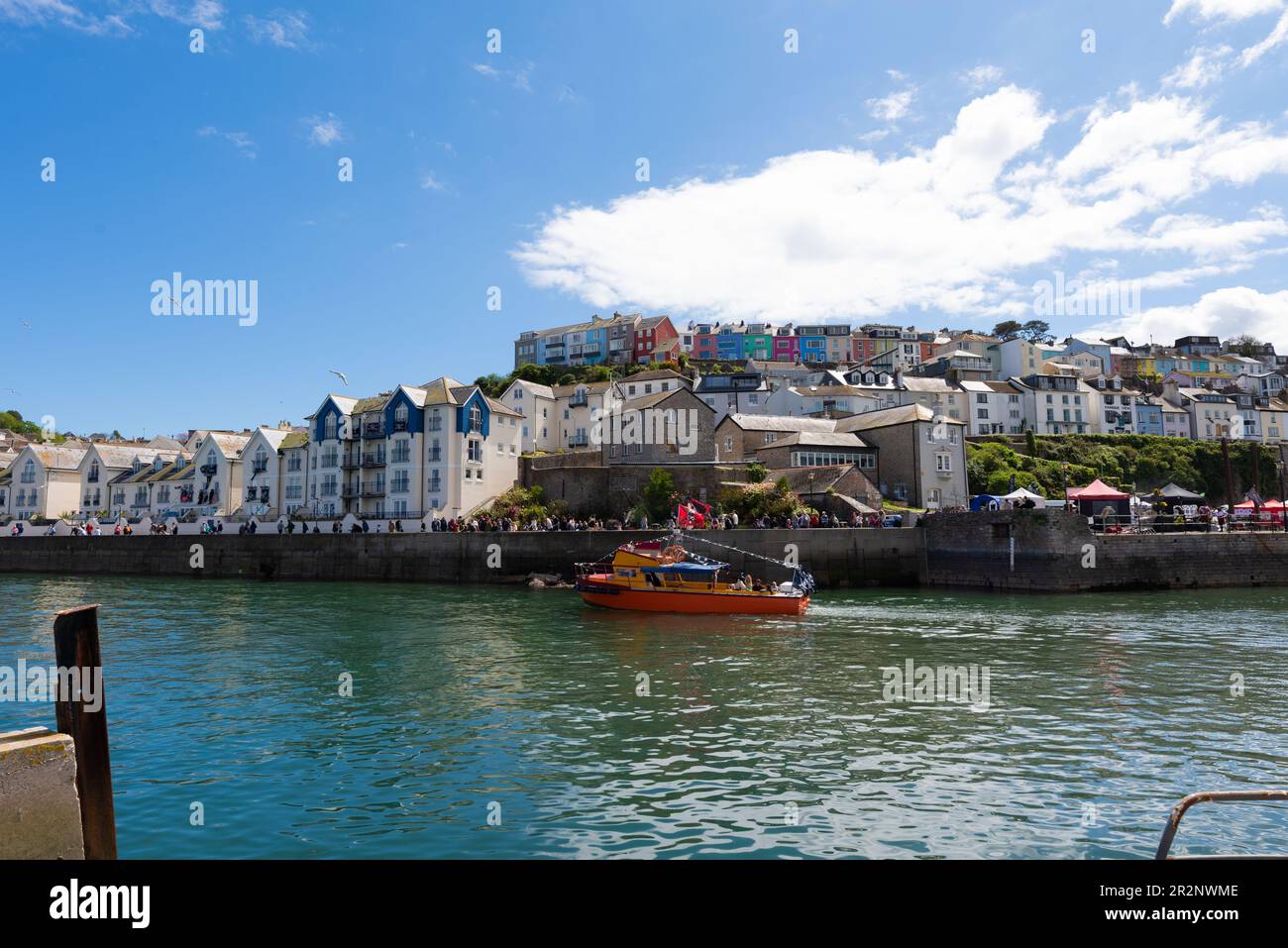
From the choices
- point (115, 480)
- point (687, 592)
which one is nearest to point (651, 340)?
point (115, 480)

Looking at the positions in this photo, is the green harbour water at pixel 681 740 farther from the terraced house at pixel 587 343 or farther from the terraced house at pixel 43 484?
the terraced house at pixel 587 343

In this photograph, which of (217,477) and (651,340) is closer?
(217,477)

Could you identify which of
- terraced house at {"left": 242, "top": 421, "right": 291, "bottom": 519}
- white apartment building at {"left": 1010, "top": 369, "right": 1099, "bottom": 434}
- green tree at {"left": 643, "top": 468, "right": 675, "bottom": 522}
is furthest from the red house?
green tree at {"left": 643, "top": 468, "right": 675, "bottom": 522}

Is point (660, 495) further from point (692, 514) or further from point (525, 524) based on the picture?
point (525, 524)

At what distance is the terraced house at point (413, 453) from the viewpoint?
5769 cm

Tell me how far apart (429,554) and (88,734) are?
42.9 m

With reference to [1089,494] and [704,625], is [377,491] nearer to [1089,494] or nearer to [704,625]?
[704,625]

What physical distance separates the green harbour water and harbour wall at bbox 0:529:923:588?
1530 centimetres

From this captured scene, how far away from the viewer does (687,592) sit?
3156 cm

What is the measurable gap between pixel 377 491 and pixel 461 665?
140 feet

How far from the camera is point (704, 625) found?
94.9ft

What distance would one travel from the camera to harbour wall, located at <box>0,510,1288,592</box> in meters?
39.2

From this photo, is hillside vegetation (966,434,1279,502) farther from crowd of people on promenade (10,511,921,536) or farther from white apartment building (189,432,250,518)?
white apartment building (189,432,250,518)

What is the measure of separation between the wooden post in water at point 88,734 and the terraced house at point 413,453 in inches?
1967
